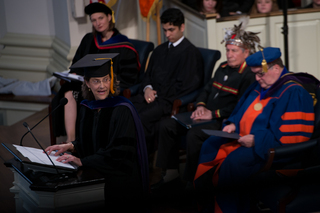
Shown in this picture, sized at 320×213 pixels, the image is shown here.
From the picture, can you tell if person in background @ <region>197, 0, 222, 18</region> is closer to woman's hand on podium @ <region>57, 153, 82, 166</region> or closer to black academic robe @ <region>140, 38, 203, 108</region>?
black academic robe @ <region>140, 38, 203, 108</region>

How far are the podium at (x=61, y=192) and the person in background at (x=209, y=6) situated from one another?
12.0 ft

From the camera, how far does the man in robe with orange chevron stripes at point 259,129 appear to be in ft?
8.86

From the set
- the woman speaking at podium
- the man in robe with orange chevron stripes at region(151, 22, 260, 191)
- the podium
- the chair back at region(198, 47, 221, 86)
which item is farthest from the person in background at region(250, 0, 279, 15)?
the podium

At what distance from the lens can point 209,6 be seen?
5152 mm

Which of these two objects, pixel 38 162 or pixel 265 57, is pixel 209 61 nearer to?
pixel 265 57

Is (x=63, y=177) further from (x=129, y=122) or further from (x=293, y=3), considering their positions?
(x=293, y=3)

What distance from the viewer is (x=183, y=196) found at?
4.72 feet

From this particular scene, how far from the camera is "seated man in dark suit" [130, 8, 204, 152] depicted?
384 centimetres

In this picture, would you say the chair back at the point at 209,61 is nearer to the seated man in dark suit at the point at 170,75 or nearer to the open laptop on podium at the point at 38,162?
the seated man in dark suit at the point at 170,75

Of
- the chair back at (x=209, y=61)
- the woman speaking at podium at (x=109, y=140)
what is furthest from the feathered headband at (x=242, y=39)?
the woman speaking at podium at (x=109, y=140)

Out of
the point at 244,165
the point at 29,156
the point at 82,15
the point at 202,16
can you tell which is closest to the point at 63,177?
the point at 29,156

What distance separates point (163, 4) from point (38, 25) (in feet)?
5.81

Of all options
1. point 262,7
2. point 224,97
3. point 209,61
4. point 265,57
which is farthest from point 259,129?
point 262,7

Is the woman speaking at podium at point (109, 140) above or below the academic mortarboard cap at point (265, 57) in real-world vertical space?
below
